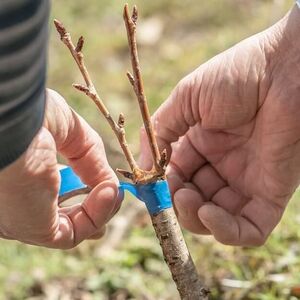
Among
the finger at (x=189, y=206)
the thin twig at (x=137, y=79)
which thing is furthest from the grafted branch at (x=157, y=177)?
the finger at (x=189, y=206)

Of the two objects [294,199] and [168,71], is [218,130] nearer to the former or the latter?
[294,199]

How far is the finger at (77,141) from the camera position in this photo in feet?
5.62

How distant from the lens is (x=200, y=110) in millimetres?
2266

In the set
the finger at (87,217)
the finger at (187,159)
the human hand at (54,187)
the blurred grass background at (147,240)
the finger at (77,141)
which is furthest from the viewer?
the blurred grass background at (147,240)

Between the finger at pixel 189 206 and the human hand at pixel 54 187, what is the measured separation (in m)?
0.24

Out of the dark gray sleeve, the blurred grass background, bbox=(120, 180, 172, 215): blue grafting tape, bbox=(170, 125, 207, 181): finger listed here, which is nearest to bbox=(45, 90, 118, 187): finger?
bbox=(120, 180, 172, 215): blue grafting tape

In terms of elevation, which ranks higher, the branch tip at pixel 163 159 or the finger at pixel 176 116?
the branch tip at pixel 163 159

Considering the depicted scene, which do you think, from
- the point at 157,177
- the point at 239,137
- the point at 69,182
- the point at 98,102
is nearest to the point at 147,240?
the point at 239,137

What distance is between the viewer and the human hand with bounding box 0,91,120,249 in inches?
60.0

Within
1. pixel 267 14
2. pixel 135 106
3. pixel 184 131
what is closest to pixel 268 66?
pixel 184 131

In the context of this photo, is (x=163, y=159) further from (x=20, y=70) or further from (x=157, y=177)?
(x=20, y=70)

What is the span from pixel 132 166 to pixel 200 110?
0.47 metres

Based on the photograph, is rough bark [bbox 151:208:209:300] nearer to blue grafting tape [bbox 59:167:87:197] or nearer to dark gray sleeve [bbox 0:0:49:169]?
blue grafting tape [bbox 59:167:87:197]

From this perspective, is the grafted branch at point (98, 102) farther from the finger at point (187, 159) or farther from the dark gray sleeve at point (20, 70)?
the finger at point (187, 159)
